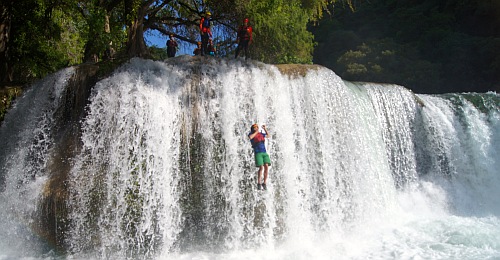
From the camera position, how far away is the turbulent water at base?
7.12 m

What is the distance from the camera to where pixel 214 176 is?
7578 mm

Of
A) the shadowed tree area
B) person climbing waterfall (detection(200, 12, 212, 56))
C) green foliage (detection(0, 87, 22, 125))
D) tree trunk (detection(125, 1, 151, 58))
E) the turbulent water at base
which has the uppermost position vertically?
the shadowed tree area

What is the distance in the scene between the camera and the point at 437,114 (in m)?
10.8

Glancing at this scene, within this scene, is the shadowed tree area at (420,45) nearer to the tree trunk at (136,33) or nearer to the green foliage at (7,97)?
the tree trunk at (136,33)

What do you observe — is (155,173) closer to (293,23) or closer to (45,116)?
(45,116)

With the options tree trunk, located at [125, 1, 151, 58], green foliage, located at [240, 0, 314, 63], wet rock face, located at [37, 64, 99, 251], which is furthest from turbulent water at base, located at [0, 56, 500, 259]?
green foliage, located at [240, 0, 314, 63]

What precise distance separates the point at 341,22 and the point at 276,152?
22482 millimetres

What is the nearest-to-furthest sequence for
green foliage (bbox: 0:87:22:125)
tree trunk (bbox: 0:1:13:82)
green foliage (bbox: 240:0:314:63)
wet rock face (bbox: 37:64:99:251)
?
wet rock face (bbox: 37:64:99:251), green foliage (bbox: 0:87:22:125), tree trunk (bbox: 0:1:13:82), green foliage (bbox: 240:0:314:63)

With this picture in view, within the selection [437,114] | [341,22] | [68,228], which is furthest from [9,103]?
[341,22]

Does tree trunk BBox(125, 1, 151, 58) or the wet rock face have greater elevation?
tree trunk BBox(125, 1, 151, 58)

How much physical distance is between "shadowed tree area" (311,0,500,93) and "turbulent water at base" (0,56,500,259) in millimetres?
12542

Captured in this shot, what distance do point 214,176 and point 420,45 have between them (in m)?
19.3

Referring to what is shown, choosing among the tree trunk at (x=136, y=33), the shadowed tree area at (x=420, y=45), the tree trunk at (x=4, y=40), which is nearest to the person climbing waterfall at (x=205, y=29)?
the tree trunk at (x=136, y=33)

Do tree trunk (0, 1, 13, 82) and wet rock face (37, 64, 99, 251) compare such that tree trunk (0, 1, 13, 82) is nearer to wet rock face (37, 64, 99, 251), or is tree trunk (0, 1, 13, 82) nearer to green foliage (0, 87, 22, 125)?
green foliage (0, 87, 22, 125)
